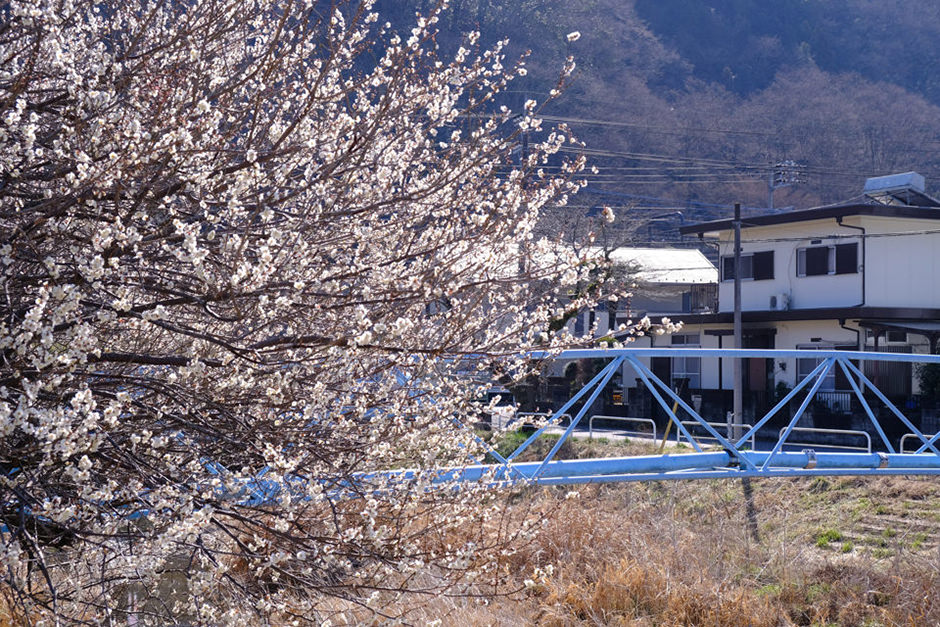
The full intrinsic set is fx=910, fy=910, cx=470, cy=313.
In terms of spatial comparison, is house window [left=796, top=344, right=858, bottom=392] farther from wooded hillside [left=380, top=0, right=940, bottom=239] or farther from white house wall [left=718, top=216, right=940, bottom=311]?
wooded hillside [left=380, top=0, right=940, bottom=239]

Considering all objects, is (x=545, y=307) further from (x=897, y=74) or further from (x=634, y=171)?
(x=897, y=74)

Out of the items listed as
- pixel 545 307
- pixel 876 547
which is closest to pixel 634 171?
pixel 876 547

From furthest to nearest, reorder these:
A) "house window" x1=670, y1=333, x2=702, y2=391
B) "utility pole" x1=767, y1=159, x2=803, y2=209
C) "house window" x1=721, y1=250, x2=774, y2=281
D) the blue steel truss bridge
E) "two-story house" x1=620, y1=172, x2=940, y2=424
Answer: "utility pole" x1=767, y1=159, x2=803, y2=209
"house window" x1=670, y1=333, x2=702, y2=391
"house window" x1=721, y1=250, x2=774, y2=281
"two-story house" x1=620, y1=172, x2=940, y2=424
the blue steel truss bridge

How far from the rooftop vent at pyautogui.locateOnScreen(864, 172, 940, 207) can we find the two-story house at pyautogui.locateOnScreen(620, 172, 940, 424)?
0.08 ft

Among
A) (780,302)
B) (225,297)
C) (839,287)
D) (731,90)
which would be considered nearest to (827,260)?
(839,287)

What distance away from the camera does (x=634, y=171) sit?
143 ft

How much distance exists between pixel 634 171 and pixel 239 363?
1639 inches

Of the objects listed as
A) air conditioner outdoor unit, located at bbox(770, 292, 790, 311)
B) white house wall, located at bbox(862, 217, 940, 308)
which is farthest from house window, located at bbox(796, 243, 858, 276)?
air conditioner outdoor unit, located at bbox(770, 292, 790, 311)

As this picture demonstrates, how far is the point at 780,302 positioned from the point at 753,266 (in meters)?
1.40

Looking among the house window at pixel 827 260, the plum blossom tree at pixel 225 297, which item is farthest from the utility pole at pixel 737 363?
the plum blossom tree at pixel 225 297

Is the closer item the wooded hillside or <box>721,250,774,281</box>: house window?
<box>721,250,774,281</box>: house window

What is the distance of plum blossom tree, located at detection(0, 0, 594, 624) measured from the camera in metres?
3.14

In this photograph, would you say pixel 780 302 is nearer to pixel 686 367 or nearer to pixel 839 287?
pixel 839 287

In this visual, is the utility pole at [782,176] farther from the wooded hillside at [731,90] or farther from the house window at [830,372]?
the house window at [830,372]
